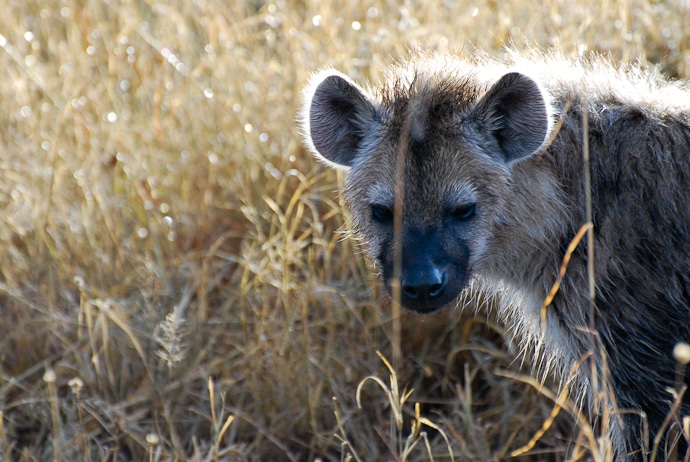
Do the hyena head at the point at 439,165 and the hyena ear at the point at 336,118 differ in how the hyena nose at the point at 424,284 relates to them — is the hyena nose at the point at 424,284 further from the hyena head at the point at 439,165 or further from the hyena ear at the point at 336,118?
the hyena ear at the point at 336,118

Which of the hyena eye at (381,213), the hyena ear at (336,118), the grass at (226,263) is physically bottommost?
the grass at (226,263)

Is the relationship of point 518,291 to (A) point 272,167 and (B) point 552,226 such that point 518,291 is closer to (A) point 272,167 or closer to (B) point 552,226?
(B) point 552,226

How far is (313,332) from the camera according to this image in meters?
3.59

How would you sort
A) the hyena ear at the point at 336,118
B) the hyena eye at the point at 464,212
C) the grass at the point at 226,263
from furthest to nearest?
the grass at the point at 226,263
the hyena ear at the point at 336,118
the hyena eye at the point at 464,212

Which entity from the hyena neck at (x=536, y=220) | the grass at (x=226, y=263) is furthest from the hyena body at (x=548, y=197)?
the grass at (x=226, y=263)

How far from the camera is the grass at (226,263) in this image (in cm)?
336

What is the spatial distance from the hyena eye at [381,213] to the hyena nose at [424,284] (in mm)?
261

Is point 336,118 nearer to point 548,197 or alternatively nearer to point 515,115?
point 515,115

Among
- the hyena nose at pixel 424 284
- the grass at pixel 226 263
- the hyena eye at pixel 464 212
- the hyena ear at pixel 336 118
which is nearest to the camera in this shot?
the hyena nose at pixel 424 284

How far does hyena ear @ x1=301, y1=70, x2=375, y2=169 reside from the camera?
2898 millimetres

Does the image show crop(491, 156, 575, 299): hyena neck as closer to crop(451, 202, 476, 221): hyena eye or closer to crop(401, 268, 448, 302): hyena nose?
crop(451, 202, 476, 221): hyena eye

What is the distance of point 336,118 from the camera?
3.00 meters

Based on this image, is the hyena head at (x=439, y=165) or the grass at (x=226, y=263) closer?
the hyena head at (x=439, y=165)

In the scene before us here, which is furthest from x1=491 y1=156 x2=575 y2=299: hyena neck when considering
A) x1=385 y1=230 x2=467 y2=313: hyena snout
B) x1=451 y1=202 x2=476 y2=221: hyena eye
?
x1=385 y1=230 x2=467 y2=313: hyena snout
